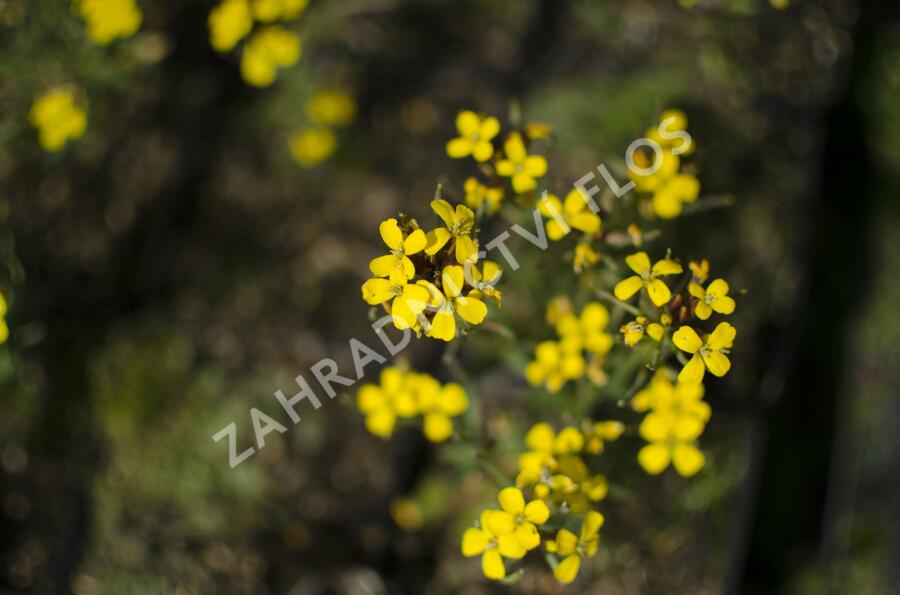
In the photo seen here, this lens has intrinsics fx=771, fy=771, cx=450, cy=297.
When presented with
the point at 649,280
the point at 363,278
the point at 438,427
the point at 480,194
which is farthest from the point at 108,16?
the point at 649,280

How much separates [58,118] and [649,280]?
1937 millimetres

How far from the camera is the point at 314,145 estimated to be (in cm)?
288

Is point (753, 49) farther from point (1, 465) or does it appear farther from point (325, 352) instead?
point (1, 465)

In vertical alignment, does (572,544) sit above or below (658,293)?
below

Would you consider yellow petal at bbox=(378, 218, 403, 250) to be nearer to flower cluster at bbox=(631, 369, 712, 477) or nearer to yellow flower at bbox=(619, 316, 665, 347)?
yellow flower at bbox=(619, 316, 665, 347)

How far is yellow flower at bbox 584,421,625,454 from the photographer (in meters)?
1.87

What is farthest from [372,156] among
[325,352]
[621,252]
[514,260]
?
[621,252]

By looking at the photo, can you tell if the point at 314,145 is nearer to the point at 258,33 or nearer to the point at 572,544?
the point at 258,33

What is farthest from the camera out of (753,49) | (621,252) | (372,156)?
(372,156)

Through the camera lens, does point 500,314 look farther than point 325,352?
No

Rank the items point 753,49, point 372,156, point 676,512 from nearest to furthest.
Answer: point 676,512 → point 753,49 → point 372,156

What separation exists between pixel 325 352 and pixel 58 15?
4.80 feet

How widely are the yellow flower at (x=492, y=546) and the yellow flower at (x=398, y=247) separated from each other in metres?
0.56

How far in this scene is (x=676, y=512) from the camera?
2557mm
